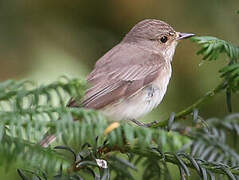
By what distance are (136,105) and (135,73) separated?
403mm

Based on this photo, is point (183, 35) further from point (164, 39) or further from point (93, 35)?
point (93, 35)

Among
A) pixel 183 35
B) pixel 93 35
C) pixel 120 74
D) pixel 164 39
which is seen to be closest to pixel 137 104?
pixel 120 74

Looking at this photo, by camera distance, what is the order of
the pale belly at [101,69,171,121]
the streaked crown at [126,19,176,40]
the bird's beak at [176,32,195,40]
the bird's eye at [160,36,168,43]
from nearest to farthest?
the pale belly at [101,69,171,121] → the bird's beak at [176,32,195,40] → the streaked crown at [126,19,176,40] → the bird's eye at [160,36,168,43]

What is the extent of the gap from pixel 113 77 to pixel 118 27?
562 mm

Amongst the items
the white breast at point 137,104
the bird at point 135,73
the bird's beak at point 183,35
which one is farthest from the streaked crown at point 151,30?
the white breast at point 137,104

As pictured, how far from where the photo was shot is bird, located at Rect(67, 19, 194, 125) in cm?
346

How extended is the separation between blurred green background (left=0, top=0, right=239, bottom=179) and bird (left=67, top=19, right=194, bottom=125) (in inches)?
3.1

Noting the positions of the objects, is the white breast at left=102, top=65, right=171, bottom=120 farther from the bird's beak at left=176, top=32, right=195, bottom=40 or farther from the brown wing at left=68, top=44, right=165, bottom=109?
the bird's beak at left=176, top=32, right=195, bottom=40

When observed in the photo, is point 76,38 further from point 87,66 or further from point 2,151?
point 2,151

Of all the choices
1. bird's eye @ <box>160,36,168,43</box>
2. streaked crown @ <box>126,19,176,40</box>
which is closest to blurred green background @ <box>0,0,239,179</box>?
streaked crown @ <box>126,19,176,40</box>

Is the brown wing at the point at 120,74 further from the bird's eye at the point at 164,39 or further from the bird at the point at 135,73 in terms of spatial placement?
the bird's eye at the point at 164,39

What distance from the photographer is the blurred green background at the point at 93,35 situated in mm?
3482

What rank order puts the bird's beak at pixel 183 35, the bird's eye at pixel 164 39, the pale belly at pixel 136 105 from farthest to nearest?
the bird's eye at pixel 164 39, the bird's beak at pixel 183 35, the pale belly at pixel 136 105

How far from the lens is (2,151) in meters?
1.22
